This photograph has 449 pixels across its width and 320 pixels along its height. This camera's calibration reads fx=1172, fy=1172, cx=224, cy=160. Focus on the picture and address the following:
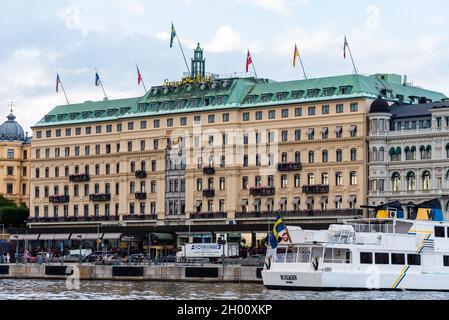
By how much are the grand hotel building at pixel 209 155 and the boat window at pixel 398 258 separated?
2368 inches

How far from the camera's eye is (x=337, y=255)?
7756 centimetres

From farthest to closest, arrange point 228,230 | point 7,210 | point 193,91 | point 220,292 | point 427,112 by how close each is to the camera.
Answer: point 7,210
point 193,91
point 228,230
point 427,112
point 220,292

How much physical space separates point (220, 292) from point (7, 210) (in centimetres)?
10966

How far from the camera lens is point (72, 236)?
162750mm

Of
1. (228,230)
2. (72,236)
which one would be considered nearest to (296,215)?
(228,230)

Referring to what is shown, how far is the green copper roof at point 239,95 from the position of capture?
144625 mm

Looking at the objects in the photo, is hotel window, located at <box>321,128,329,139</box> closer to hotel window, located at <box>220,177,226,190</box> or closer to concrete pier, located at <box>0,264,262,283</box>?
hotel window, located at <box>220,177,226,190</box>

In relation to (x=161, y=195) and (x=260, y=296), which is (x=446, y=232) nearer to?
(x=260, y=296)

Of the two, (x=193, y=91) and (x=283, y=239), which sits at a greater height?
(x=193, y=91)

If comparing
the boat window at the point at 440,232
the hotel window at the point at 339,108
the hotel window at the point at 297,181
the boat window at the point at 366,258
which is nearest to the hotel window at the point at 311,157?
the hotel window at the point at 297,181

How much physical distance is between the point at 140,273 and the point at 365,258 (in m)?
29.7

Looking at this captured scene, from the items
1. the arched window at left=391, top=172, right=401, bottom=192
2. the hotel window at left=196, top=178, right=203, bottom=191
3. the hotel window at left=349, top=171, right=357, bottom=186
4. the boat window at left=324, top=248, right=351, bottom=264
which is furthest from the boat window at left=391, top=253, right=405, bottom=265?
the hotel window at left=196, top=178, right=203, bottom=191

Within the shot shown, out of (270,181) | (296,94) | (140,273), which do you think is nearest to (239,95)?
(296,94)

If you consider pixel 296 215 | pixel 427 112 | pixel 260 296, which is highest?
pixel 427 112
